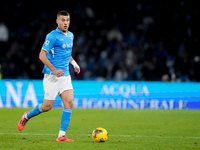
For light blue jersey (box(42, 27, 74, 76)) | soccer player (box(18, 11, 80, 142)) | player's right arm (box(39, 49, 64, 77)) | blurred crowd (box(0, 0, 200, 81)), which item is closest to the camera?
player's right arm (box(39, 49, 64, 77))

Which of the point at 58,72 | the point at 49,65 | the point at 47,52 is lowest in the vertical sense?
the point at 58,72

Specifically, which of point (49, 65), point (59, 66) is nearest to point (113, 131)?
point (59, 66)

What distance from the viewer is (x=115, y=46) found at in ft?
71.2

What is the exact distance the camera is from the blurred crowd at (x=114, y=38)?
19.7m

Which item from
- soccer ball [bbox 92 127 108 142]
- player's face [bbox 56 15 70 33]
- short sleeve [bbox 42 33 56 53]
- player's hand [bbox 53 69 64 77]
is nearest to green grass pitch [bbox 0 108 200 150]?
soccer ball [bbox 92 127 108 142]

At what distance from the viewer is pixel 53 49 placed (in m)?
7.97

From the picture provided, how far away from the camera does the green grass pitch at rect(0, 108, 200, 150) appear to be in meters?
7.41

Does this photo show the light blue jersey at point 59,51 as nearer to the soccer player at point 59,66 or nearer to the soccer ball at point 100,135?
the soccer player at point 59,66

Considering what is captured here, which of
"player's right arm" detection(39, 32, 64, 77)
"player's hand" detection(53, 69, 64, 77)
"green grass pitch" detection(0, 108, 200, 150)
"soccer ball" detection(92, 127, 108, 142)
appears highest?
"player's right arm" detection(39, 32, 64, 77)

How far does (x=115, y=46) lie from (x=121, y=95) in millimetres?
5561

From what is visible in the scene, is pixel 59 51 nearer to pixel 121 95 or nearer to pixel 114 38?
pixel 121 95

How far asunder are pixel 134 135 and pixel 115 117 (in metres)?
4.03

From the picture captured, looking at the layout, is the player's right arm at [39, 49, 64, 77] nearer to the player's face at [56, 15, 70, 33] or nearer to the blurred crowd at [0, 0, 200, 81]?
the player's face at [56, 15, 70, 33]

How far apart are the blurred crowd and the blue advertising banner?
1.58 meters
